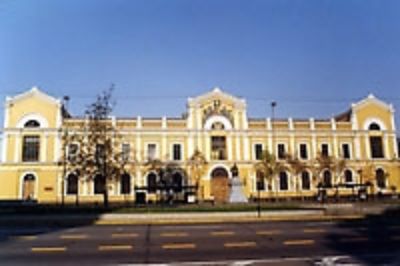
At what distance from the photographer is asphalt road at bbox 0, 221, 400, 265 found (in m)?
11.1

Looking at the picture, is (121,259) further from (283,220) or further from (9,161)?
(9,161)

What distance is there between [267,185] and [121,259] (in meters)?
42.9

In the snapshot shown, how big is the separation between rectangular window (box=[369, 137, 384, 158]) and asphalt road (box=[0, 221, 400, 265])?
137ft

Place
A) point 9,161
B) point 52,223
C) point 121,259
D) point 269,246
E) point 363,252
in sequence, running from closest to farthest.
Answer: point 121,259 < point 363,252 < point 269,246 < point 52,223 < point 9,161

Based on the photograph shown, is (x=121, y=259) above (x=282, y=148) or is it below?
below

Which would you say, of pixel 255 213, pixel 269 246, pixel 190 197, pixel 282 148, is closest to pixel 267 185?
pixel 282 148

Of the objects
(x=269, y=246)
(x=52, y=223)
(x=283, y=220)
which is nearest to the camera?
(x=269, y=246)

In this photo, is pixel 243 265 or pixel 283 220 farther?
pixel 283 220

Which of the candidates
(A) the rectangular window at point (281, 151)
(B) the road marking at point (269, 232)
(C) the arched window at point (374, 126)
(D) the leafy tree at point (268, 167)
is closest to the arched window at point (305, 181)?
(D) the leafy tree at point (268, 167)

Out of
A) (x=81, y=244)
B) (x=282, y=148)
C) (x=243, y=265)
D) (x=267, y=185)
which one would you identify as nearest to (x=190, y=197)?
(x=267, y=185)

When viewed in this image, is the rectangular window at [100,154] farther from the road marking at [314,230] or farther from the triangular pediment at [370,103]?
the triangular pediment at [370,103]

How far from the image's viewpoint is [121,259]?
11.3 metres

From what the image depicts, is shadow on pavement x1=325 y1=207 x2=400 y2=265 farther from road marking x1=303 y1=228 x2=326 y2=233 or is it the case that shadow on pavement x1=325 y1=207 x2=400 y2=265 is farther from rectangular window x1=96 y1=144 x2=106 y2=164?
rectangular window x1=96 y1=144 x2=106 y2=164

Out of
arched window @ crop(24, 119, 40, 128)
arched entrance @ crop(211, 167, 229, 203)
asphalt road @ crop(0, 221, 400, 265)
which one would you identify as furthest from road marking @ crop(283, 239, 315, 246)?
arched window @ crop(24, 119, 40, 128)
